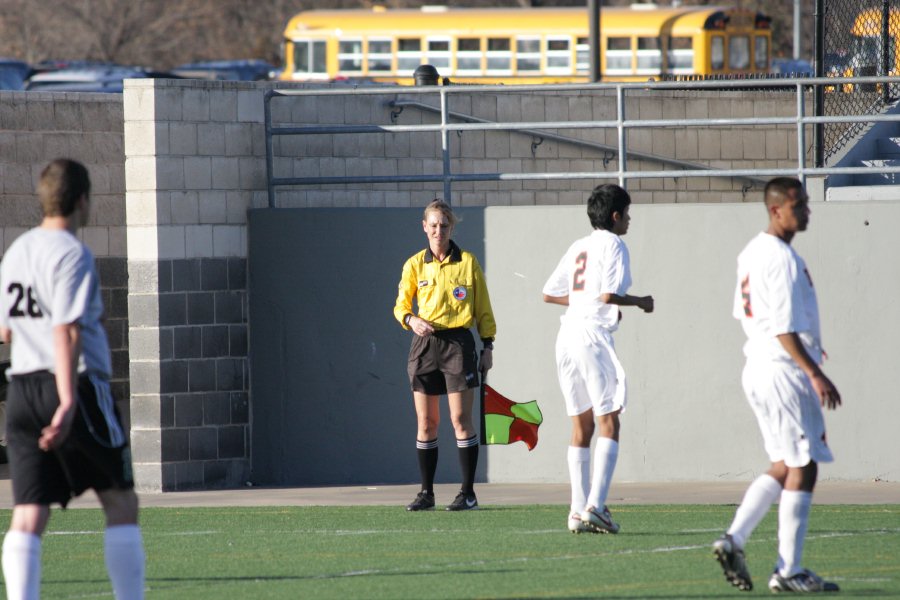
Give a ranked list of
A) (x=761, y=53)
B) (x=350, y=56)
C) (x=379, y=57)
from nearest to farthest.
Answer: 1. (x=379, y=57)
2. (x=350, y=56)
3. (x=761, y=53)

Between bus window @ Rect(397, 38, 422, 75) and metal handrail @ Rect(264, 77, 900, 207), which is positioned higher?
bus window @ Rect(397, 38, 422, 75)

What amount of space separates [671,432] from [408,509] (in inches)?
107

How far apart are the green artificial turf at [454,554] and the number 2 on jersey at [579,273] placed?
145 centimetres

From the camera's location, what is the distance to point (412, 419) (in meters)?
13.4

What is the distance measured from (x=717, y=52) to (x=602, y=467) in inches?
984

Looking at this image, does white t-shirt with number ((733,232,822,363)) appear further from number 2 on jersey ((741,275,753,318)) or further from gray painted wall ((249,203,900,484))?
gray painted wall ((249,203,900,484))

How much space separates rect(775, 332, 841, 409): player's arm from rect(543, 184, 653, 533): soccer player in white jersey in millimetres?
2163

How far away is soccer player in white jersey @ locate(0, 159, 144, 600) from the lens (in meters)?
6.34

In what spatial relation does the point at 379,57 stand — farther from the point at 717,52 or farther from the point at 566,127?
the point at 566,127

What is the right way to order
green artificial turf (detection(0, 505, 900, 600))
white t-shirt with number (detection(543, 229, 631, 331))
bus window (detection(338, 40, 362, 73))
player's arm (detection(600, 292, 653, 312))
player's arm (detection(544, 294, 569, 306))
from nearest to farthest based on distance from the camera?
green artificial turf (detection(0, 505, 900, 600)) < player's arm (detection(600, 292, 653, 312)) < white t-shirt with number (detection(543, 229, 631, 331)) < player's arm (detection(544, 294, 569, 306)) < bus window (detection(338, 40, 362, 73))

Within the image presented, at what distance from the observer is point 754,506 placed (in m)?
7.31

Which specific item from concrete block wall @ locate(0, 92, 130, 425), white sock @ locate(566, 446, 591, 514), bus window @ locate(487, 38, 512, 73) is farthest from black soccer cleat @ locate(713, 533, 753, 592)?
bus window @ locate(487, 38, 512, 73)

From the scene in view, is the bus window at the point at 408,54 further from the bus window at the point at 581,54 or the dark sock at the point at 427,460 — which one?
the dark sock at the point at 427,460

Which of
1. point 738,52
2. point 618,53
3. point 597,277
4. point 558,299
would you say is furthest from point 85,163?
point 738,52
